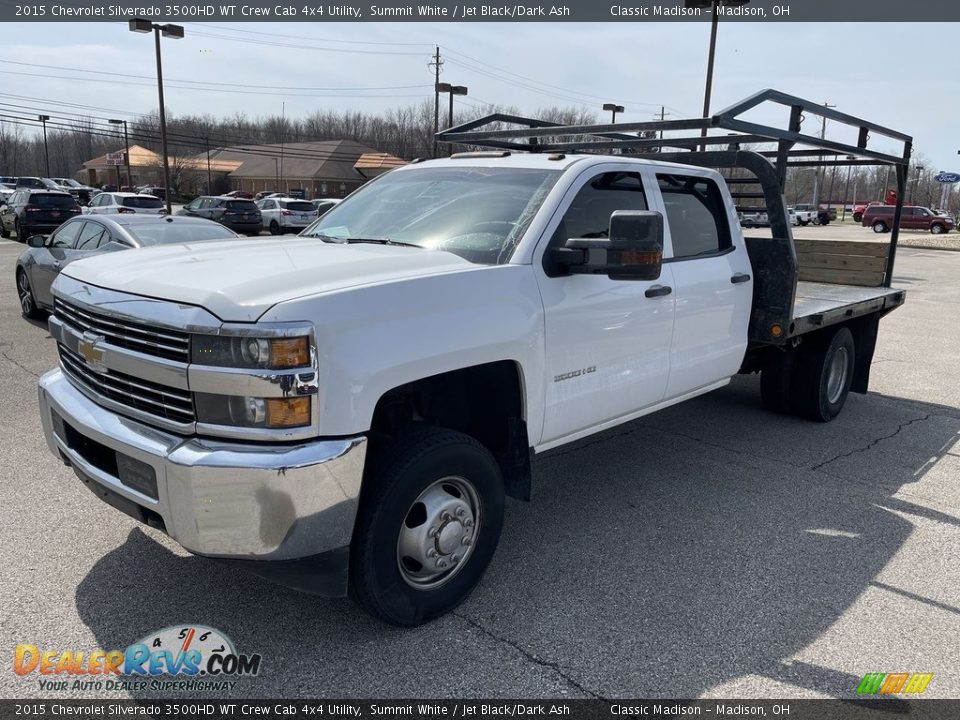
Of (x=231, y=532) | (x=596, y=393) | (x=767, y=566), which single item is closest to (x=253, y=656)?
(x=231, y=532)

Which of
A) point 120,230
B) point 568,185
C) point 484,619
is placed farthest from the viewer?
point 120,230

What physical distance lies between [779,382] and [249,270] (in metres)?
5.01

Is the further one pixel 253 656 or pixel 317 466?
pixel 253 656

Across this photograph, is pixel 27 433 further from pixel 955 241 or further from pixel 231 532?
pixel 955 241

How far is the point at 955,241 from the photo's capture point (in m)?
41.1

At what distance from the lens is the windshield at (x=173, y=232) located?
27.8 feet

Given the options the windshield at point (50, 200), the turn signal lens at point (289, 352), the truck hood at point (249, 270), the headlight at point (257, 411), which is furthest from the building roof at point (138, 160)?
the turn signal lens at point (289, 352)

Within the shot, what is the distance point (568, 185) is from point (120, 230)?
6.57 m

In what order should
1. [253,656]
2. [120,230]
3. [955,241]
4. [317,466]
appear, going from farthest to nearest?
[955,241] → [120,230] → [253,656] → [317,466]

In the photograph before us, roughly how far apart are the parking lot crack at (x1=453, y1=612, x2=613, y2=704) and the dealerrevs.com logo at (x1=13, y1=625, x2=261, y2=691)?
907 millimetres

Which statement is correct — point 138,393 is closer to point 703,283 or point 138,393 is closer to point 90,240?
point 703,283

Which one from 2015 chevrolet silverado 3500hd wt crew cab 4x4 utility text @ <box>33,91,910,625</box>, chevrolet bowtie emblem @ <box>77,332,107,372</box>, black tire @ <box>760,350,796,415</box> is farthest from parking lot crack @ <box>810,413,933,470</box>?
chevrolet bowtie emblem @ <box>77,332,107,372</box>

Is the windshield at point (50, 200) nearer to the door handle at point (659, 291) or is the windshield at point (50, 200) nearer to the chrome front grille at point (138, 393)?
the chrome front grille at point (138, 393)

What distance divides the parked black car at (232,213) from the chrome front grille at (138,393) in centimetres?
2626
